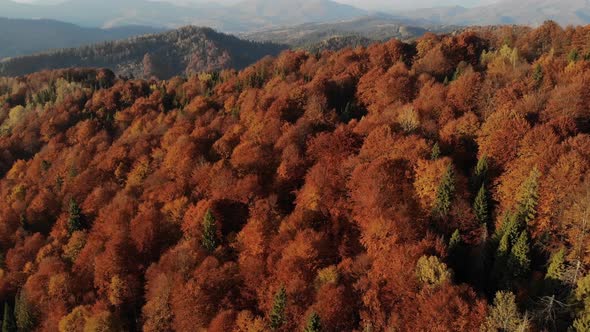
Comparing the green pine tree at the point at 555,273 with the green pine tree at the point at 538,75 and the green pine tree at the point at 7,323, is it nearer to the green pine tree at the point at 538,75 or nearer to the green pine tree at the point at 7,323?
the green pine tree at the point at 538,75

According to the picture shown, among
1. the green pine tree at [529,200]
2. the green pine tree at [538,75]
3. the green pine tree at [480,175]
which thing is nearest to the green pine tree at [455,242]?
the green pine tree at [529,200]

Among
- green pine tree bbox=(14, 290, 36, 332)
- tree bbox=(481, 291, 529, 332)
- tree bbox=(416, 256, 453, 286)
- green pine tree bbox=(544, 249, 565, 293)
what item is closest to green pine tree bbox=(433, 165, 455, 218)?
tree bbox=(416, 256, 453, 286)

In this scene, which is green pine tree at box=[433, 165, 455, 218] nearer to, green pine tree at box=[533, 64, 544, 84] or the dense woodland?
the dense woodland

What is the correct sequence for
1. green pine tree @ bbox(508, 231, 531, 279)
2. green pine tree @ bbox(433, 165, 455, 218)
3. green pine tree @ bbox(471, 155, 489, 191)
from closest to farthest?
green pine tree @ bbox(508, 231, 531, 279), green pine tree @ bbox(433, 165, 455, 218), green pine tree @ bbox(471, 155, 489, 191)

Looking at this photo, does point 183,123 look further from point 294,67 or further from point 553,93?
point 553,93

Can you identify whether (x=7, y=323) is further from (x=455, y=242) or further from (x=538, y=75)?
(x=538, y=75)

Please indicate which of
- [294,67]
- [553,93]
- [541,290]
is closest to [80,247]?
[541,290]
